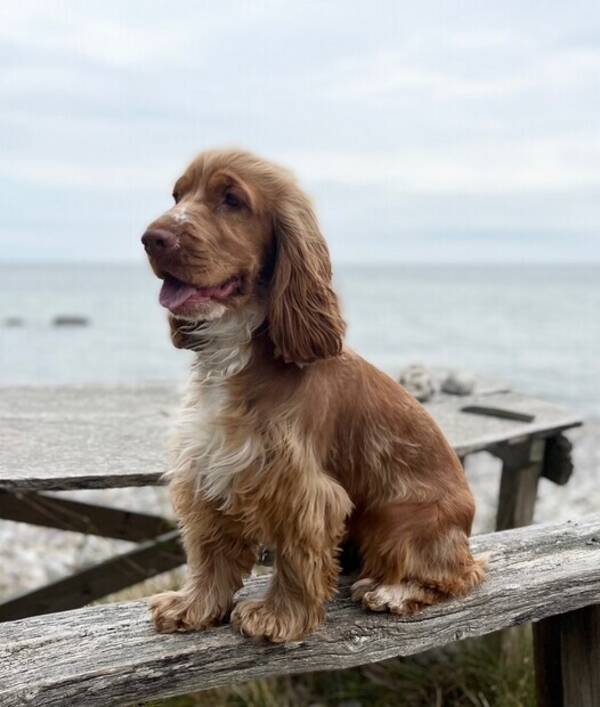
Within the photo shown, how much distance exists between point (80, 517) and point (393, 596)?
2205 mm

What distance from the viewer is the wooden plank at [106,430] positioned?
3.14 metres

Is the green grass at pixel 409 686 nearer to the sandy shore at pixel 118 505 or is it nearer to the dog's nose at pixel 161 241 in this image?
the sandy shore at pixel 118 505

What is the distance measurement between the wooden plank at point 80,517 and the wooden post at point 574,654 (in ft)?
6.97

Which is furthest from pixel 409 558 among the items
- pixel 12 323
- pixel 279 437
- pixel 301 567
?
pixel 12 323

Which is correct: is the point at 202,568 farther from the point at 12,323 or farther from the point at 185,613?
the point at 12,323

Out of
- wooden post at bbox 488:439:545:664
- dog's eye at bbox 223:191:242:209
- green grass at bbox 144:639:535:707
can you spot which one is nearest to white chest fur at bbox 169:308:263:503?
dog's eye at bbox 223:191:242:209

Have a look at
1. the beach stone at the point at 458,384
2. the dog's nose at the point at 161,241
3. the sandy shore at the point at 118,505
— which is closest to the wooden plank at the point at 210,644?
the dog's nose at the point at 161,241

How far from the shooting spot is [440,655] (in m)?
4.43

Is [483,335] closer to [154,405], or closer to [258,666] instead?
[154,405]

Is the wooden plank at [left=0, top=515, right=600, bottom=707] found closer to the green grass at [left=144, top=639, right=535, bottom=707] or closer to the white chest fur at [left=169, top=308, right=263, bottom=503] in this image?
the white chest fur at [left=169, top=308, right=263, bottom=503]

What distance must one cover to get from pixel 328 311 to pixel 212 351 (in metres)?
0.32

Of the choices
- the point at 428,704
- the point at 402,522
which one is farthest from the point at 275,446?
the point at 428,704

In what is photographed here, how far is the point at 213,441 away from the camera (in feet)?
7.05

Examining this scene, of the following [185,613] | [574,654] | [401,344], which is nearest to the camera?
[185,613]
